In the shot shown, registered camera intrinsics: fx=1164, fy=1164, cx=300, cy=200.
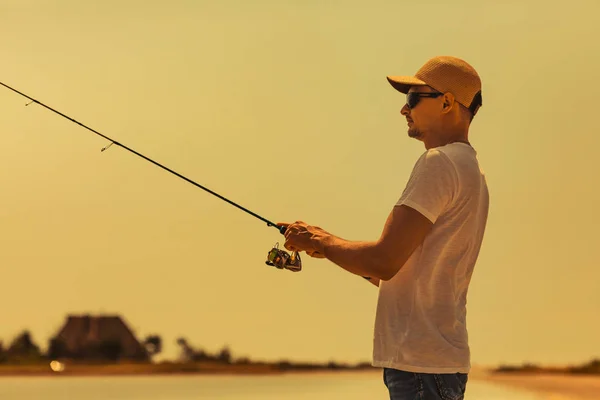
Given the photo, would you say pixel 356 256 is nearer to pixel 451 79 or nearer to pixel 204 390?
pixel 451 79

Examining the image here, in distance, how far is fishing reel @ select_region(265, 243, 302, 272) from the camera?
4.86m

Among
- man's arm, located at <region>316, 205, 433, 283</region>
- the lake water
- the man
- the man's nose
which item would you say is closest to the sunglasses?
the man's nose

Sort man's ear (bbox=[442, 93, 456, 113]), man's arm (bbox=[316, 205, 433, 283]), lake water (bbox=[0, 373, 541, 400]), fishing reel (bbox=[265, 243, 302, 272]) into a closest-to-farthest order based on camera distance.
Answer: man's arm (bbox=[316, 205, 433, 283])
man's ear (bbox=[442, 93, 456, 113])
fishing reel (bbox=[265, 243, 302, 272])
lake water (bbox=[0, 373, 541, 400])

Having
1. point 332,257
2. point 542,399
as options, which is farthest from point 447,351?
point 542,399

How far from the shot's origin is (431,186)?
3.78 m

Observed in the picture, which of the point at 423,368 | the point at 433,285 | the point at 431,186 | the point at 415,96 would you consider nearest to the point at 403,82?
the point at 415,96

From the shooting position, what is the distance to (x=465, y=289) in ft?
12.9

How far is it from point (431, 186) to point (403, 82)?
510 millimetres

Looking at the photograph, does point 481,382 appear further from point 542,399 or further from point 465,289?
point 465,289

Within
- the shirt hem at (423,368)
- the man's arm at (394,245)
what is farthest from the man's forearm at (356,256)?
the shirt hem at (423,368)

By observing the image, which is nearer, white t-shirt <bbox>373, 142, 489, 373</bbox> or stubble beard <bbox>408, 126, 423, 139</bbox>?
white t-shirt <bbox>373, 142, 489, 373</bbox>

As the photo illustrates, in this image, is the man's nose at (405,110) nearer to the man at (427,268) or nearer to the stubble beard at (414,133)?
the stubble beard at (414,133)

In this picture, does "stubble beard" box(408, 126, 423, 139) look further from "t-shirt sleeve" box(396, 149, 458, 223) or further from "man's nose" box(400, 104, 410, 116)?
"t-shirt sleeve" box(396, 149, 458, 223)

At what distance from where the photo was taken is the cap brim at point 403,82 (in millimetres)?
4102
